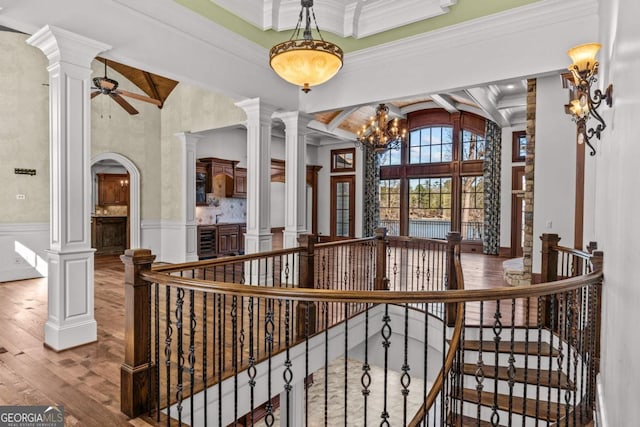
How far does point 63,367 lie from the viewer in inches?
119

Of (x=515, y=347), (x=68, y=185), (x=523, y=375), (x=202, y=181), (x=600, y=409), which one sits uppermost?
(x=202, y=181)

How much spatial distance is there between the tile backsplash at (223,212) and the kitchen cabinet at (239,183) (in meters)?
0.42

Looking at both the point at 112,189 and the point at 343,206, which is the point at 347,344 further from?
the point at 112,189

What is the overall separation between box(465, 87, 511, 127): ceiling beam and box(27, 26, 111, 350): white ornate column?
5753 millimetres

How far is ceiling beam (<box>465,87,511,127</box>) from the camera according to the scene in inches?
281

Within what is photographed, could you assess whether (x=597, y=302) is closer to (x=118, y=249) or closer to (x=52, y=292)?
(x=52, y=292)

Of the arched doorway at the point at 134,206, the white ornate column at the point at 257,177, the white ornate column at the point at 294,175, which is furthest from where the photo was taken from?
the arched doorway at the point at 134,206

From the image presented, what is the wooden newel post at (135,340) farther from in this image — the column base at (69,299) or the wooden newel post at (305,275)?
the wooden newel post at (305,275)

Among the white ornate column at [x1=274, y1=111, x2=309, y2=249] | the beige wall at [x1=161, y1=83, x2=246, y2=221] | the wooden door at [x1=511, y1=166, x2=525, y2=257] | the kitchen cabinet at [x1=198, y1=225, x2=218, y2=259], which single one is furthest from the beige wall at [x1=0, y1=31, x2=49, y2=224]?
the wooden door at [x1=511, y1=166, x2=525, y2=257]

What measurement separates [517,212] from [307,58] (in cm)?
824

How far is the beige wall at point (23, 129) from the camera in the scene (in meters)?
6.16

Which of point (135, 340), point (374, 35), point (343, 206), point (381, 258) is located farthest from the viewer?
point (343, 206)

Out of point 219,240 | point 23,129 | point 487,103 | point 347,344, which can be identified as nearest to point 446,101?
point 487,103

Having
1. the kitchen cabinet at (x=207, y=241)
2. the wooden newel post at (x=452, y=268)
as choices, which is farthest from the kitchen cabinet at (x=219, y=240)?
the wooden newel post at (x=452, y=268)
